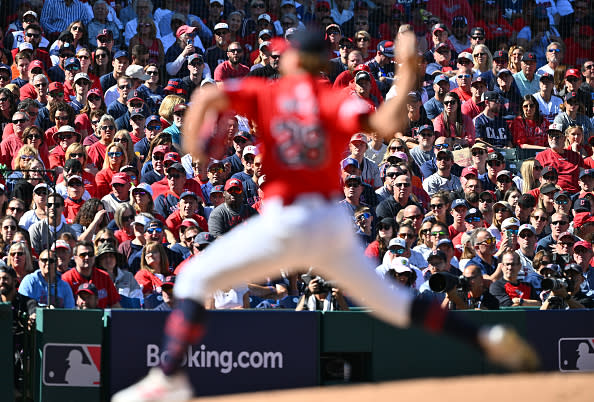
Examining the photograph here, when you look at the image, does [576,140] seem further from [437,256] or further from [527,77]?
[437,256]

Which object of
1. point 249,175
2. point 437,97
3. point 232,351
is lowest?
point 232,351

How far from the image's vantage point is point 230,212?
1098 centimetres

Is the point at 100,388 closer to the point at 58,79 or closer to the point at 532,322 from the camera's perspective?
the point at 532,322

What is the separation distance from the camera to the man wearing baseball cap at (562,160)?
43.8 feet

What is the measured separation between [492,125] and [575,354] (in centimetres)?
496

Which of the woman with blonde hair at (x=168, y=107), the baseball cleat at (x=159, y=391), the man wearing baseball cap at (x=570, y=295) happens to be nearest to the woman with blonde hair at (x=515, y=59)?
the woman with blonde hair at (x=168, y=107)

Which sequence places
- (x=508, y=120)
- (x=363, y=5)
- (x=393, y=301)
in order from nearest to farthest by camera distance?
1. (x=393, y=301)
2. (x=508, y=120)
3. (x=363, y=5)

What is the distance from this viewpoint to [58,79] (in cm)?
1427

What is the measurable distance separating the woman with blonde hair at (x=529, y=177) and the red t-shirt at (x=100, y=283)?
18.4 feet

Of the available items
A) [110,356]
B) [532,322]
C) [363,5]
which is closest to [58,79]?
[363,5]

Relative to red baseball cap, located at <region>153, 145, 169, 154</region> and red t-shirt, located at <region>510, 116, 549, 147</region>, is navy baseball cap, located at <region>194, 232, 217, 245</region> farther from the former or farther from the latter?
red t-shirt, located at <region>510, 116, 549, 147</region>

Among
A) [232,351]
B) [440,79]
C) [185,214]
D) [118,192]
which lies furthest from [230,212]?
[440,79]

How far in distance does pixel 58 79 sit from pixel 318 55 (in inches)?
373

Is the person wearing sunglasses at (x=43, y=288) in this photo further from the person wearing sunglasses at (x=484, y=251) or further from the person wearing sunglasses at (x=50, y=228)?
the person wearing sunglasses at (x=484, y=251)
